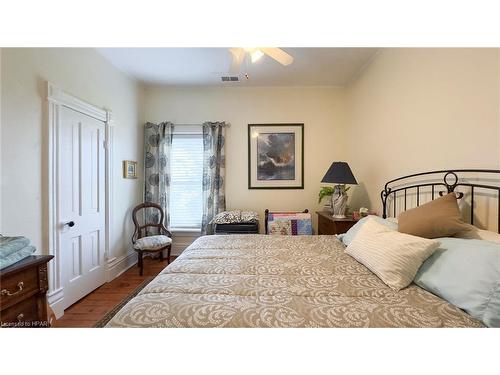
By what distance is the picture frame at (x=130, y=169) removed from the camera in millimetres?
3070

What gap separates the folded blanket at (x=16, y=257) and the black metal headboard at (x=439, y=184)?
269 cm

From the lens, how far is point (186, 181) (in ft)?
11.8

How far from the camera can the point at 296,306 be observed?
2.74 feet

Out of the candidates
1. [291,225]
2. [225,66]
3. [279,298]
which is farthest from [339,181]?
[225,66]

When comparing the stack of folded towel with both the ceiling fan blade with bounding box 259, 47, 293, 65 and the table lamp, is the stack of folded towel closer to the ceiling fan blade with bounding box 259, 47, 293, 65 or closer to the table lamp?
the ceiling fan blade with bounding box 259, 47, 293, 65

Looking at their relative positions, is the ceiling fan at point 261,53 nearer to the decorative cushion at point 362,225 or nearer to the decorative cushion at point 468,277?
the decorative cushion at point 362,225

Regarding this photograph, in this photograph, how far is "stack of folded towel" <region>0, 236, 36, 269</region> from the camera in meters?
1.12

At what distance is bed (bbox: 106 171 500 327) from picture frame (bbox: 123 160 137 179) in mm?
2261

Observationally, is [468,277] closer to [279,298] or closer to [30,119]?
[279,298]

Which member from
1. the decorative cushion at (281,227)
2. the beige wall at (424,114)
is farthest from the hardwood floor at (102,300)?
the beige wall at (424,114)

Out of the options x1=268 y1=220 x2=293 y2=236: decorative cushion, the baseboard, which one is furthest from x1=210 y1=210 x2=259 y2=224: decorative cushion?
the baseboard
